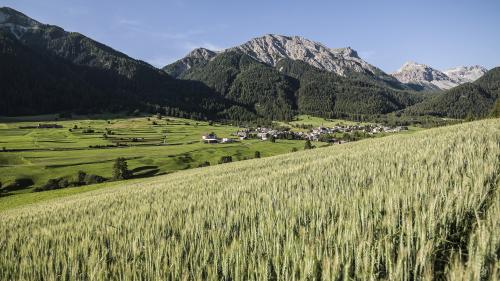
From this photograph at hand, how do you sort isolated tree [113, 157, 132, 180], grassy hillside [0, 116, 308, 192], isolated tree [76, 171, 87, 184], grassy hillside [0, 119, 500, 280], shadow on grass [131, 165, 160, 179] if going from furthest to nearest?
1. grassy hillside [0, 116, 308, 192]
2. shadow on grass [131, 165, 160, 179]
3. isolated tree [113, 157, 132, 180]
4. isolated tree [76, 171, 87, 184]
5. grassy hillside [0, 119, 500, 280]

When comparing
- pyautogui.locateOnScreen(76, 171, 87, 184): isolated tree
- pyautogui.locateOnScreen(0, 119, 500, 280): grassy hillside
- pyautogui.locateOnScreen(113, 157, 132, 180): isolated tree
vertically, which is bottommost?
pyautogui.locateOnScreen(76, 171, 87, 184): isolated tree

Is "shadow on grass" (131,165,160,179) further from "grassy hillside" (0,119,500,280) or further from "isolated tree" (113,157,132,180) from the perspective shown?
"grassy hillside" (0,119,500,280)

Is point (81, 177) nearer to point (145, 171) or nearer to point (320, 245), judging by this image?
point (145, 171)

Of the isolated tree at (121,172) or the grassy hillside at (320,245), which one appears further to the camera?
the isolated tree at (121,172)

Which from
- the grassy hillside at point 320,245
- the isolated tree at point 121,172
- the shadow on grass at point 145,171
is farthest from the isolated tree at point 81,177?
the grassy hillside at point 320,245

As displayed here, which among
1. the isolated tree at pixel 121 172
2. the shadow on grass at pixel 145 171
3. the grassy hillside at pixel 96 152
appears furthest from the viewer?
the grassy hillside at pixel 96 152

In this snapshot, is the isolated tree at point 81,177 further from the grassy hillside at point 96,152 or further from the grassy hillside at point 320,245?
the grassy hillside at point 320,245

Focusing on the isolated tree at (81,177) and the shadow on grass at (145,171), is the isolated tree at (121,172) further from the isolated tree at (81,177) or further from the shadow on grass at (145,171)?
the isolated tree at (81,177)

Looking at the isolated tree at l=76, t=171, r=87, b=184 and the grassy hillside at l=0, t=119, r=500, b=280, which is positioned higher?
the grassy hillside at l=0, t=119, r=500, b=280

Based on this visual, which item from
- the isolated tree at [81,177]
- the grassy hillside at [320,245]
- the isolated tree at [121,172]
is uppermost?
the grassy hillside at [320,245]

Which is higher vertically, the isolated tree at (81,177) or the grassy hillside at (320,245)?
the grassy hillside at (320,245)

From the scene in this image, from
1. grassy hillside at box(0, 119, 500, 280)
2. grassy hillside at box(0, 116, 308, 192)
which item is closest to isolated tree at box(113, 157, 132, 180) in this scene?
grassy hillside at box(0, 116, 308, 192)

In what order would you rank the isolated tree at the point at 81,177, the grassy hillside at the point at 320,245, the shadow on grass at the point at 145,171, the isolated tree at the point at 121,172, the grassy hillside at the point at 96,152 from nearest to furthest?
the grassy hillside at the point at 320,245, the isolated tree at the point at 81,177, the isolated tree at the point at 121,172, the shadow on grass at the point at 145,171, the grassy hillside at the point at 96,152

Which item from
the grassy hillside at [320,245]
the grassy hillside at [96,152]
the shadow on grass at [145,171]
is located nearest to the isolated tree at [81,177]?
the grassy hillside at [96,152]
